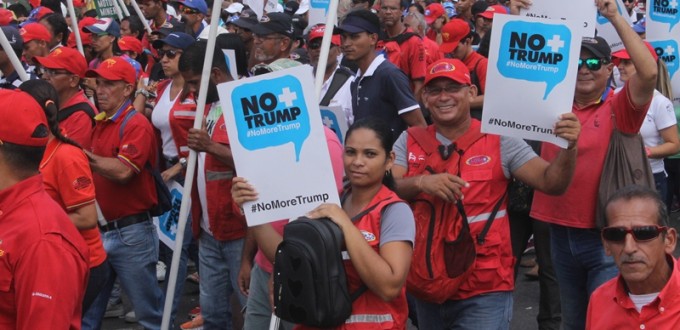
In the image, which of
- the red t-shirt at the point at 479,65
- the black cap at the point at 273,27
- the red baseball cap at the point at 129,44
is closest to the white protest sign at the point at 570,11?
the black cap at the point at 273,27

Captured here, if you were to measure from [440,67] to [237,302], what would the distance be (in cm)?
231

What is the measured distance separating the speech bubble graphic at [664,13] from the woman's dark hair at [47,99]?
4.46 m

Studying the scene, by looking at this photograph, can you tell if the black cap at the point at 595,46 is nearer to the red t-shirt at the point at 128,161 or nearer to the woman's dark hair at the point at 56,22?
the red t-shirt at the point at 128,161

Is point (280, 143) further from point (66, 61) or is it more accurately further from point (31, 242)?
point (66, 61)

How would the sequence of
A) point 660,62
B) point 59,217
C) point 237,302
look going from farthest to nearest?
1. point 660,62
2. point 237,302
3. point 59,217

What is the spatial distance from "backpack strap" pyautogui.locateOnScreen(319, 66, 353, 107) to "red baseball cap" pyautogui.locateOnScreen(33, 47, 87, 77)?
163 cm

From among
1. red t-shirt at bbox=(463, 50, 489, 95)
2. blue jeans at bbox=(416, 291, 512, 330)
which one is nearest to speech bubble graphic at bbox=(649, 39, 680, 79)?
red t-shirt at bbox=(463, 50, 489, 95)

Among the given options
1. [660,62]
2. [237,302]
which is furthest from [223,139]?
[660,62]

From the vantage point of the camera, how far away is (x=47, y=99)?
5.34m

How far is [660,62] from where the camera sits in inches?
298

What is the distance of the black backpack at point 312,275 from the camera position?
3816 mm

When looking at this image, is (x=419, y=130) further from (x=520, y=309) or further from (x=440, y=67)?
(x=520, y=309)

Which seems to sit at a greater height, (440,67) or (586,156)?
(440,67)

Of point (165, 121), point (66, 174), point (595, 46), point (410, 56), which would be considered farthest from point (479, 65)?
point (66, 174)
